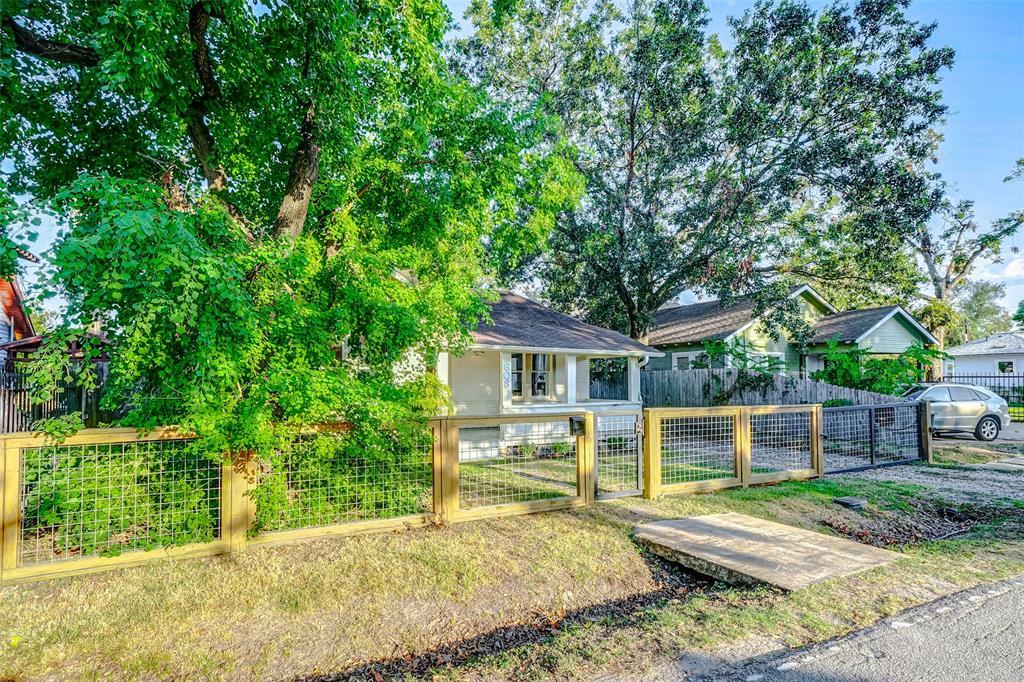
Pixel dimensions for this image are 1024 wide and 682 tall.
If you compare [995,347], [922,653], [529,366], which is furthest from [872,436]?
[995,347]

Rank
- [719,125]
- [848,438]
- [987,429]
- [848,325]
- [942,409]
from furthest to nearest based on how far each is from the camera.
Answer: [848,325] → [719,125] → [987,429] → [942,409] → [848,438]

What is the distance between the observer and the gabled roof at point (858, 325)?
64.8ft

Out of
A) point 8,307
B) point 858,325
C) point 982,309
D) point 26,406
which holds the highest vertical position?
point 982,309

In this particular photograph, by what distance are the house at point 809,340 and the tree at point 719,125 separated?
2.49m

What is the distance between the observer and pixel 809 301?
2238cm

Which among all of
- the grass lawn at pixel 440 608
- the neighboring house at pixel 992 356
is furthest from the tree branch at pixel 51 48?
the neighboring house at pixel 992 356

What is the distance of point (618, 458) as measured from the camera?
23.4 feet

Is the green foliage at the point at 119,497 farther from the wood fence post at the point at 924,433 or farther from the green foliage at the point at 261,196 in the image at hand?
the wood fence post at the point at 924,433

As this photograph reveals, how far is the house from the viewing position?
1961 cm

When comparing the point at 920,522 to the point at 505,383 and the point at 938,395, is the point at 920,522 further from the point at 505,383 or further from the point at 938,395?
the point at 938,395

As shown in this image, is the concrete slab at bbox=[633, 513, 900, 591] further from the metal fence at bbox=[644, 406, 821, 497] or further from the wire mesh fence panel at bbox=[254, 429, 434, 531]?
the wire mesh fence panel at bbox=[254, 429, 434, 531]

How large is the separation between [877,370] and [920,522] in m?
10.7

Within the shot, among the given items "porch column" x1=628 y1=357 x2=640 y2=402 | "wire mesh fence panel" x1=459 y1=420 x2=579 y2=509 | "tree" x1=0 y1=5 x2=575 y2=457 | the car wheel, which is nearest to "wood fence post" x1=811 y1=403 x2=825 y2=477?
"wire mesh fence panel" x1=459 y1=420 x2=579 y2=509

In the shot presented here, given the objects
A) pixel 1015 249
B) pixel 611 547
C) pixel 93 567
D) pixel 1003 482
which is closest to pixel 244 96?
pixel 93 567
